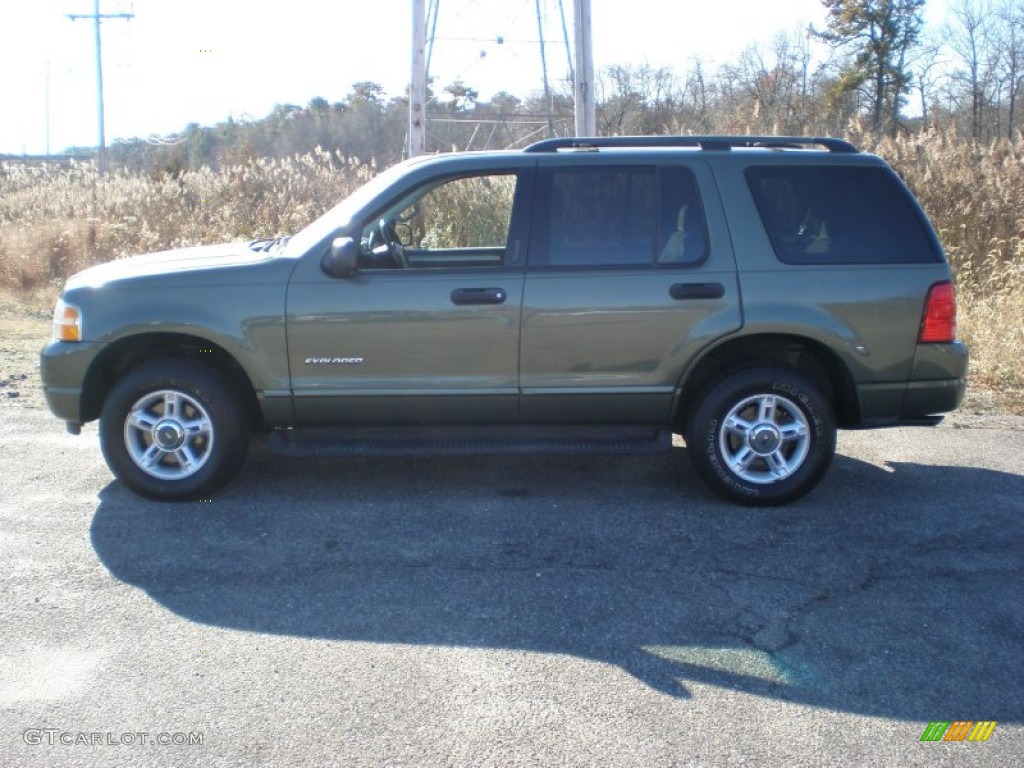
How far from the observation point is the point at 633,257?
5898 millimetres

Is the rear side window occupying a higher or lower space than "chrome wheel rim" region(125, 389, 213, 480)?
higher

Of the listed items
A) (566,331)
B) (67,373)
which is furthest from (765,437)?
(67,373)

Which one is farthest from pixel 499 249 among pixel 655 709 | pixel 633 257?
pixel 655 709

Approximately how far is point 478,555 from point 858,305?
245 centimetres

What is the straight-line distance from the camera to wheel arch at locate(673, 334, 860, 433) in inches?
234

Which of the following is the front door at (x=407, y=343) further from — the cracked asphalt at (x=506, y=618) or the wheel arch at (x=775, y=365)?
the wheel arch at (x=775, y=365)

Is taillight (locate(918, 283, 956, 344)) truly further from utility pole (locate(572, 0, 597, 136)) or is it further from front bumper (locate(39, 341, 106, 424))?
utility pole (locate(572, 0, 597, 136))

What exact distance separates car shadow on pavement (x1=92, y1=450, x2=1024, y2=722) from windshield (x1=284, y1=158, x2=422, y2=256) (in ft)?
4.62

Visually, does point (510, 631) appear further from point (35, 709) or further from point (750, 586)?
point (35, 709)

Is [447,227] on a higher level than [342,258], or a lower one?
higher

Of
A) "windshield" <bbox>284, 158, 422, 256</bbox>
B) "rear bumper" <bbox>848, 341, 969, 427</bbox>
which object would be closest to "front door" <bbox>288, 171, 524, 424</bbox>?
"windshield" <bbox>284, 158, 422, 256</bbox>

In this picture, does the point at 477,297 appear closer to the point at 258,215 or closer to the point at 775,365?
the point at 775,365

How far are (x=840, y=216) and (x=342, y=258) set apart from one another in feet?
8.96

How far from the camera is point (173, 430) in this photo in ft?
19.4
